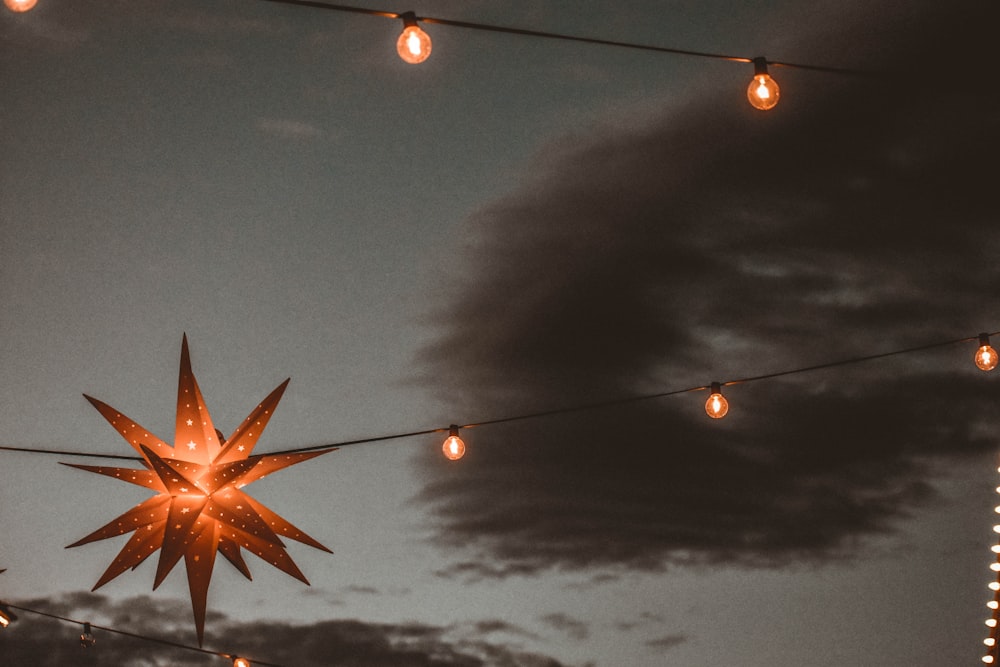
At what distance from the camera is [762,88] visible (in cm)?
503

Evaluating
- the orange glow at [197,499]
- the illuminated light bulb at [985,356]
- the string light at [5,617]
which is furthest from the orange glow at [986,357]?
the string light at [5,617]

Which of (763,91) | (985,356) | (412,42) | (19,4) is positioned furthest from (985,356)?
(19,4)

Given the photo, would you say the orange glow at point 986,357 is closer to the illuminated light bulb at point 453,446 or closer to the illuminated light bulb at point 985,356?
the illuminated light bulb at point 985,356

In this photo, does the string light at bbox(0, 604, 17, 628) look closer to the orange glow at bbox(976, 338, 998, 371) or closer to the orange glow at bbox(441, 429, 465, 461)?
the orange glow at bbox(441, 429, 465, 461)

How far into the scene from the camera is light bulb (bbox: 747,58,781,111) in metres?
5.01

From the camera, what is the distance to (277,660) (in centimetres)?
2723

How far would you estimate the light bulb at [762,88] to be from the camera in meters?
5.01

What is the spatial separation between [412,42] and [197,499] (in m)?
2.78

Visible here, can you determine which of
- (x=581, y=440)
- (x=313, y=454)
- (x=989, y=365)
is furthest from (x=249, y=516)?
(x=581, y=440)

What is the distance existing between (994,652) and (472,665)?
18622mm

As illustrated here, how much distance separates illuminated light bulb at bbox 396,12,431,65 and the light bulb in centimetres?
187

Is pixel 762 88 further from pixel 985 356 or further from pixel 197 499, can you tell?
pixel 985 356

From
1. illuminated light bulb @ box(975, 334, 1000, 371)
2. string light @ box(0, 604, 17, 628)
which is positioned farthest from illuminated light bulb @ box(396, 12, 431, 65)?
string light @ box(0, 604, 17, 628)

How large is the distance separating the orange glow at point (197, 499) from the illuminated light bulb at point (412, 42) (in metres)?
1.99
